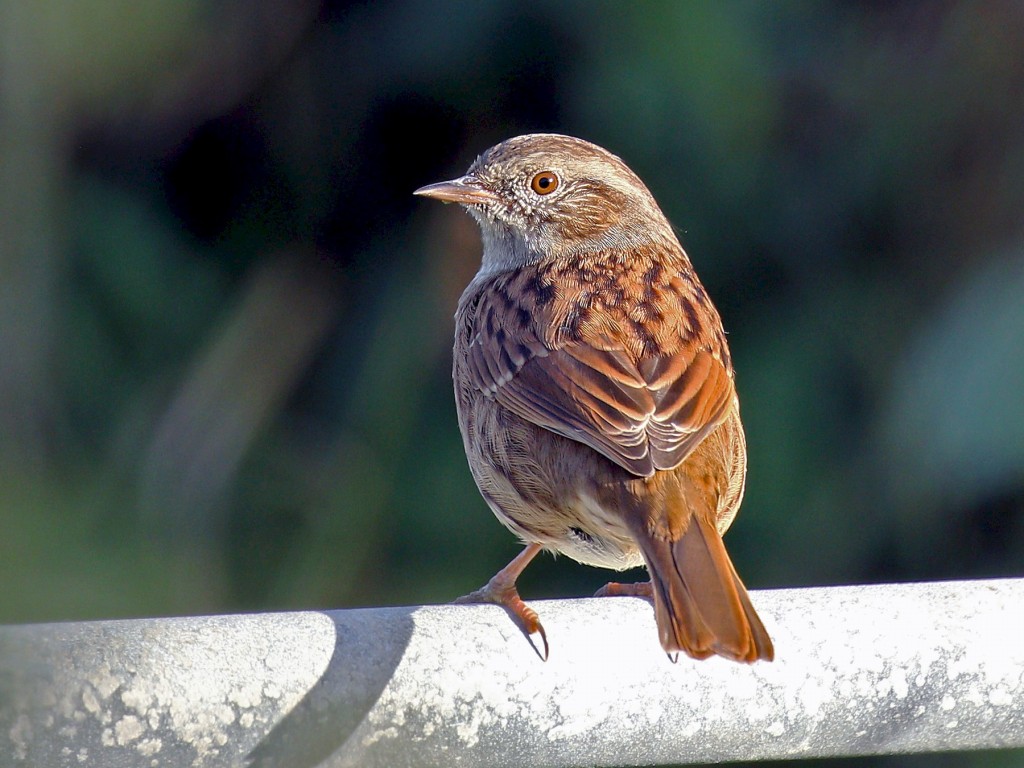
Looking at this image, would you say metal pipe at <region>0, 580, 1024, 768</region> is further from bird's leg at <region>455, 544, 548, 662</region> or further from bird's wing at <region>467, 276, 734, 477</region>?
bird's wing at <region>467, 276, 734, 477</region>

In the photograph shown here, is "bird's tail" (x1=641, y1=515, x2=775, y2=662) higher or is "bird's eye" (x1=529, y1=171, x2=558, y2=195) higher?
"bird's eye" (x1=529, y1=171, x2=558, y2=195)

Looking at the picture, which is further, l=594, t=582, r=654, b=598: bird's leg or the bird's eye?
the bird's eye

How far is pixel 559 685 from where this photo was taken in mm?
2086

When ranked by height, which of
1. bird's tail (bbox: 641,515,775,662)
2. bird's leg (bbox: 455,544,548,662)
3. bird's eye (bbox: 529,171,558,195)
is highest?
bird's eye (bbox: 529,171,558,195)

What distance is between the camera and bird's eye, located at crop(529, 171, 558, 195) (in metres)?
3.84

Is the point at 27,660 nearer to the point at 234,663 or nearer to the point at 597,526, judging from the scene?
the point at 234,663

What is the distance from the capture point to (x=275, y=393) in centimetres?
572

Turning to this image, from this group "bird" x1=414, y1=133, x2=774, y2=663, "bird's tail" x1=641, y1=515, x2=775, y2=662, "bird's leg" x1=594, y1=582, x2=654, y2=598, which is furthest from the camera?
"bird's leg" x1=594, y1=582, x2=654, y2=598

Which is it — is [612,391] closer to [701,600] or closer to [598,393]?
[598,393]

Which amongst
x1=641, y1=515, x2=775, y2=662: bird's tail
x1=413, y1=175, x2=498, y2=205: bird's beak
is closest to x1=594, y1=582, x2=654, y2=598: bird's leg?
x1=641, y1=515, x2=775, y2=662: bird's tail

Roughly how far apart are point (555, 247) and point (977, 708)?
200 cm

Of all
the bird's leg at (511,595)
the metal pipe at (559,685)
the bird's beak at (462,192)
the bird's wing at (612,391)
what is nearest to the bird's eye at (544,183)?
the bird's beak at (462,192)

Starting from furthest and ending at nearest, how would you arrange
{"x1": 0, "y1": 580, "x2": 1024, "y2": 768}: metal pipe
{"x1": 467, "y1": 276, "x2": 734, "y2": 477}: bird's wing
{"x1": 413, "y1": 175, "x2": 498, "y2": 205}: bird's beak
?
{"x1": 413, "y1": 175, "x2": 498, "y2": 205}: bird's beak → {"x1": 467, "y1": 276, "x2": 734, "y2": 477}: bird's wing → {"x1": 0, "y1": 580, "x2": 1024, "y2": 768}: metal pipe

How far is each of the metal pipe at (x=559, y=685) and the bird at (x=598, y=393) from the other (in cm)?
9
